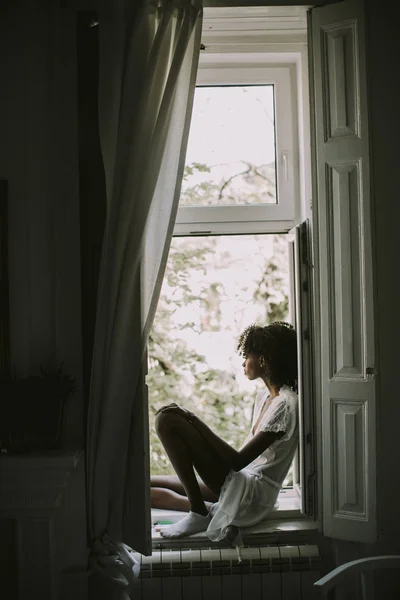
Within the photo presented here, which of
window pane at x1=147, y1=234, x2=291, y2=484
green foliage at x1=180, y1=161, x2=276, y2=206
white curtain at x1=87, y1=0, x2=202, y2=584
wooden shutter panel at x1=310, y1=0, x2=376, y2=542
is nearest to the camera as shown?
white curtain at x1=87, y1=0, x2=202, y2=584

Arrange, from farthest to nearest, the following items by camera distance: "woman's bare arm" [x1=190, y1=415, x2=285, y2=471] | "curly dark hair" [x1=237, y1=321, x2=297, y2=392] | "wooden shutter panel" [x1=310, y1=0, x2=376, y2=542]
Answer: "curly dark hair" [x1=237, y1=321, x2=297, y2=392]
"woman's bare arm" [x1=190, y1=415, x2=285, y2=471]
"wooden shutter panel" [x1=310, y1=0, x2=376, y2=542]

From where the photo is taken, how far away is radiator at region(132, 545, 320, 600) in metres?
2.48

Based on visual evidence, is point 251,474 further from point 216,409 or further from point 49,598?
point 216,409

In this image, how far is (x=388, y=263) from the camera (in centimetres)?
251

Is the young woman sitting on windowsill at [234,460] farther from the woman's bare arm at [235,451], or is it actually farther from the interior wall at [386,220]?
the interior wall at [386,220]

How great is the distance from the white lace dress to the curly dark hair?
8 cm

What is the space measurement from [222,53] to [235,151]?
46 centimetres

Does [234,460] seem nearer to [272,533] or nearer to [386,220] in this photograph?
[272,533]

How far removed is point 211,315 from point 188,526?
5.64 feet

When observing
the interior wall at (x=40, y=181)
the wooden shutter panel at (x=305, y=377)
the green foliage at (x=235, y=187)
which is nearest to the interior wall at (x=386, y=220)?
the wooden shutter panel at (x=305, y=377)

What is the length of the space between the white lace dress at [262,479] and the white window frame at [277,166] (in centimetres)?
82

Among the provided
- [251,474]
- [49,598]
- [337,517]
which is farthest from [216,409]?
[49,598]

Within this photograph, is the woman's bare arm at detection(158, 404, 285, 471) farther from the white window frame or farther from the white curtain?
the white window frame

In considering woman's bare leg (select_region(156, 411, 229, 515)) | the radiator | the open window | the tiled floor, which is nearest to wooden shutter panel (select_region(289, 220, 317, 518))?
the open window
